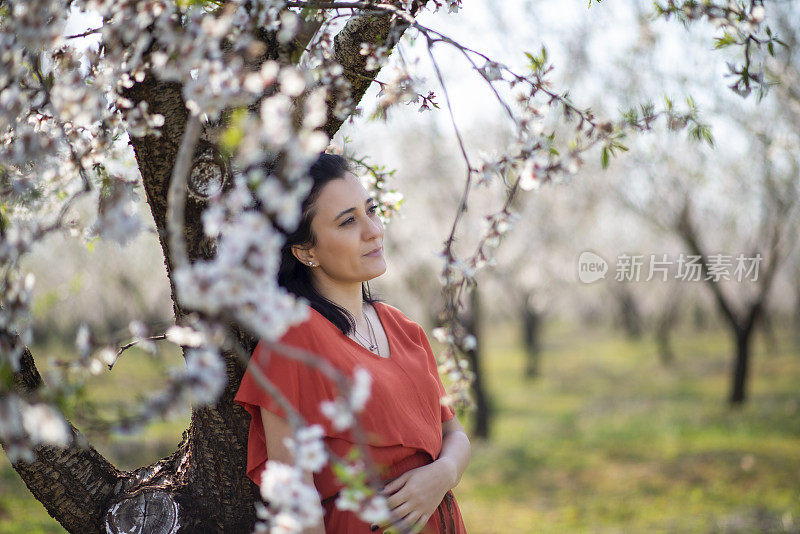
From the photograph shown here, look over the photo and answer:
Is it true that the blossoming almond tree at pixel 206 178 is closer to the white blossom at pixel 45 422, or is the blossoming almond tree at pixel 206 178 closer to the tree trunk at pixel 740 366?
the white blossom at pixel 45 422

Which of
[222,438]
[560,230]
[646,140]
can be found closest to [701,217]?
[560,230]

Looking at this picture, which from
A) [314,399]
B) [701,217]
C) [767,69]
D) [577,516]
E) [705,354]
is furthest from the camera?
[705,354]

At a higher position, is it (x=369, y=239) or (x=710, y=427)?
(x=369, y=239)

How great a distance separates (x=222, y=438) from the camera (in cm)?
192

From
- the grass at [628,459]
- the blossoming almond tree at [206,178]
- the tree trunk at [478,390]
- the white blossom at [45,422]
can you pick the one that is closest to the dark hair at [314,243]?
the blossoming almond tree at [206,178]

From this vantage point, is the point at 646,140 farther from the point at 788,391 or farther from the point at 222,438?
the point at 222,438

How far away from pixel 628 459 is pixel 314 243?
270 inches

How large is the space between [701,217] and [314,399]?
1221cm

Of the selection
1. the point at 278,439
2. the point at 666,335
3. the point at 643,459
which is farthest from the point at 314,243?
the point at 666,335

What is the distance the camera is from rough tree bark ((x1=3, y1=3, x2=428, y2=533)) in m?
1.79

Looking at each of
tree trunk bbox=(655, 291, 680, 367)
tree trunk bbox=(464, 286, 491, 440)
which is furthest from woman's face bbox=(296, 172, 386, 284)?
tree trunk bbox=(655, 291, 680, 367)

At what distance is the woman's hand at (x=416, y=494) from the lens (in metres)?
1.74

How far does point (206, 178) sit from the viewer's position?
5.62 feet

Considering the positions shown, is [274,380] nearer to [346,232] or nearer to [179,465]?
[346,232]
